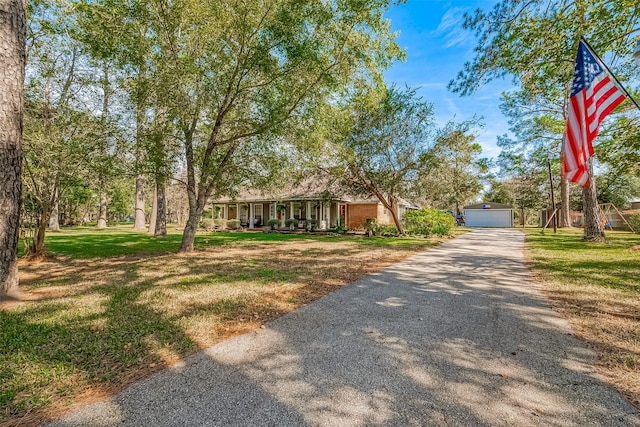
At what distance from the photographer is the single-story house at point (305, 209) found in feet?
75.7

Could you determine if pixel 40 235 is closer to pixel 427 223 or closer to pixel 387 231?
pixel 387 231

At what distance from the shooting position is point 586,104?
4453 mm

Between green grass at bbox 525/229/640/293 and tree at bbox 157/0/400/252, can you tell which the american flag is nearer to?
green grass at bbox 525/229/640/293

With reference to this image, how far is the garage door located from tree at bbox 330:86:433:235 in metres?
23.6

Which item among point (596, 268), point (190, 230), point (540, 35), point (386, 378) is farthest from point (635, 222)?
point (190, 230)

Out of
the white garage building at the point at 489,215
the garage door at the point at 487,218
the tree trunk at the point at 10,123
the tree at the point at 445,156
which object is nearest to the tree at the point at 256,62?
the tree trunk at the point at 10,123

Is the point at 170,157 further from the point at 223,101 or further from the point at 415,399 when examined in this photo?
the point at 415,399

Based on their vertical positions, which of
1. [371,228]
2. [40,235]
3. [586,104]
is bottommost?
[371,228]

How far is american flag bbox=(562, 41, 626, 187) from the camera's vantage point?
14.2ft

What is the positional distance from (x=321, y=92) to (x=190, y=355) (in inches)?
346

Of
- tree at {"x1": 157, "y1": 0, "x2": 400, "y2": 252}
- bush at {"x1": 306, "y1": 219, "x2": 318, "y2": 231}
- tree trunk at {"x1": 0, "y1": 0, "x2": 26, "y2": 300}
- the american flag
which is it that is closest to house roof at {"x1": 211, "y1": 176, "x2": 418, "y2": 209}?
bush at {"x1": 306, "y1": 219, "x2": 318, "y2": 231}

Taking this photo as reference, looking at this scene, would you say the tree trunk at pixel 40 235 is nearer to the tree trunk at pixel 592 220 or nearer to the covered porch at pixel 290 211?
the covered porch at pixel 290 211

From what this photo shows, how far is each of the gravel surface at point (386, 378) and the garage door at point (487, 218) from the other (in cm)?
3561

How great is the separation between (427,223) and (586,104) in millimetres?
14494
